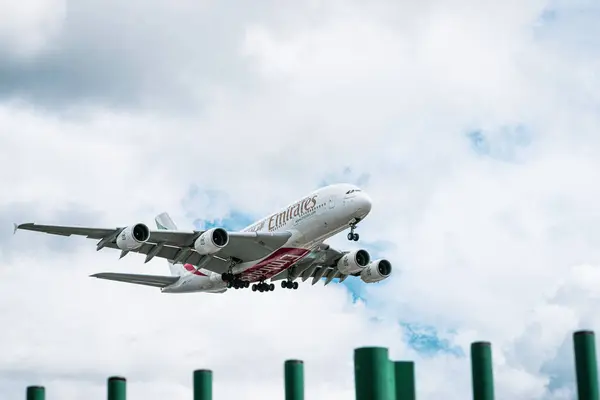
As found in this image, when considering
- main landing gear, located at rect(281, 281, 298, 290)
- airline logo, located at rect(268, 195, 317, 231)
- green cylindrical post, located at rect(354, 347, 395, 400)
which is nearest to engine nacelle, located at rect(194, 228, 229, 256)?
airline logo, located at rect(268, 195, 317, 231)

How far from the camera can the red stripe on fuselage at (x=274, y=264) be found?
64188 millimetres

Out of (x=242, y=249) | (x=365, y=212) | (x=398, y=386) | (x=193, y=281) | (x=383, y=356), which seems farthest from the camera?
(x=193, y=281)

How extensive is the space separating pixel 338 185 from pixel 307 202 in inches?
85.2

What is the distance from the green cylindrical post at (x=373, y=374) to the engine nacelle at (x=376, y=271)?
55.8 meters

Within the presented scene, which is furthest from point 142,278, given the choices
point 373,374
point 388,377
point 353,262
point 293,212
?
point 373,374

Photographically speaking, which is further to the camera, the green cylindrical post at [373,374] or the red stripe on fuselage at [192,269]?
the red stripe on fuselage at [192,269]

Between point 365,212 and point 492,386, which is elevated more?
point 365,212

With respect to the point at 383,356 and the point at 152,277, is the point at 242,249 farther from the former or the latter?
the point at 383,356

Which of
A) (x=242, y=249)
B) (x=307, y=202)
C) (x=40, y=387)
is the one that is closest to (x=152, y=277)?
(x=242, y=249)

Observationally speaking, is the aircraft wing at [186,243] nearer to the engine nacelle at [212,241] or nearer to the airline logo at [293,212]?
the engine nacelle at [212,241]

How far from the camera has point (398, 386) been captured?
20547 millimetres

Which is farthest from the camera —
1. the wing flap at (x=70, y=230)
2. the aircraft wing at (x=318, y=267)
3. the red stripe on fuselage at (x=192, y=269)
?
the red stripe on fuselage at (x=192, y=269)

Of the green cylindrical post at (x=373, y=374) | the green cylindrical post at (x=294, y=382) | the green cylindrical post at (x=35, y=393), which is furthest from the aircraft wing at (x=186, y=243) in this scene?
the green cylindrical post at (x=373, y=374)

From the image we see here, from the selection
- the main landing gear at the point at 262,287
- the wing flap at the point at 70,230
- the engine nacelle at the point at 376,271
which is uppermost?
the wing flap at the point at 70,230
